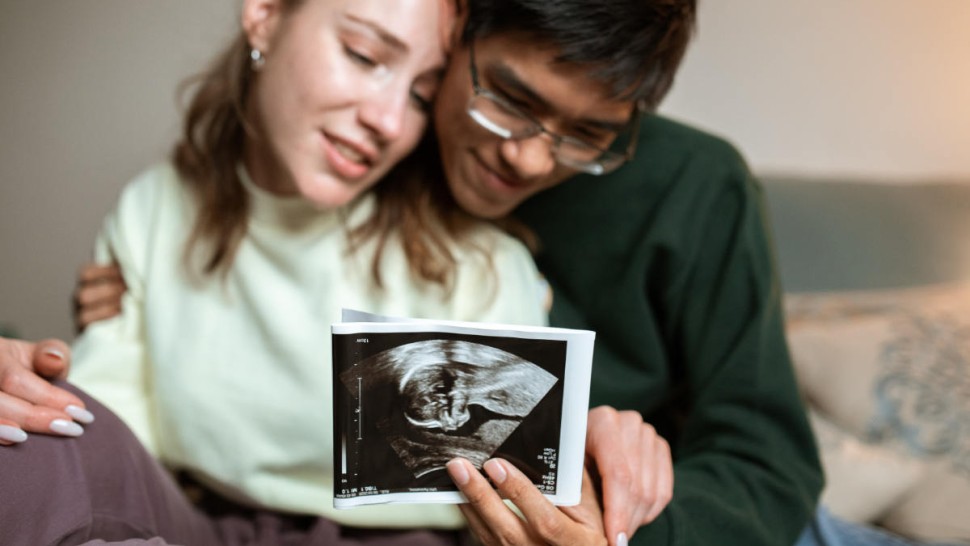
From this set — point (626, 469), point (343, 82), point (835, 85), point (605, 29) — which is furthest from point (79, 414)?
point (835, 85)

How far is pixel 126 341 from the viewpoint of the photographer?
50.8 inches

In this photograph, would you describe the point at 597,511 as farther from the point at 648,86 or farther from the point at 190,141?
the point at 190,141

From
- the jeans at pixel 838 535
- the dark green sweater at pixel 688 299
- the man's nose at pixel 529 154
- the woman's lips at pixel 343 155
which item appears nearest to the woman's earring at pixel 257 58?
the woman's lips at pixel 343 155

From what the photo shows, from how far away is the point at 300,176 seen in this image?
1096 millimetres

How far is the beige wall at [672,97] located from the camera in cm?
178

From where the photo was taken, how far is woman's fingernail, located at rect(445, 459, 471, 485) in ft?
2.61

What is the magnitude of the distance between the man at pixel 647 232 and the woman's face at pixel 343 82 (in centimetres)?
6

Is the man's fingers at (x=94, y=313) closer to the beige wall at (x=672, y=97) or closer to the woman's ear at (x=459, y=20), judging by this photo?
the beige wall at (x=672, y=97)

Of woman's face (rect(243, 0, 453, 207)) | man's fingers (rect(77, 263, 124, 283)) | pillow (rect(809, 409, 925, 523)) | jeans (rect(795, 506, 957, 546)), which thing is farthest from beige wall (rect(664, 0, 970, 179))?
man's fingers (rect(77, 263, 124, 283))

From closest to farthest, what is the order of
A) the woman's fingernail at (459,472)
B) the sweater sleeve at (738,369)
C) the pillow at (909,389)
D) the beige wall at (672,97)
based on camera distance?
the woman's fingernail at (459,472)
the sweater sleeve at (738,369)
the pillow at (909,389)
the beige wall at (672,97)

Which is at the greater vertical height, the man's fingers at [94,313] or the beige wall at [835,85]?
the beige wall at [835,85]

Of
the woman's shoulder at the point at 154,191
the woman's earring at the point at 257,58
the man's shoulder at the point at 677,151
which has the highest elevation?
the woman's earring at the point at 257,58

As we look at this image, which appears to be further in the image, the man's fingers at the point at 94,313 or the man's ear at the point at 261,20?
the man's fingers at the point at 94,313

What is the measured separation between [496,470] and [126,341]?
764mm
